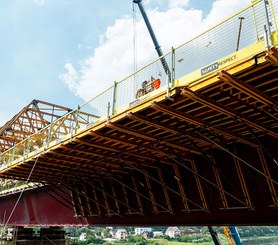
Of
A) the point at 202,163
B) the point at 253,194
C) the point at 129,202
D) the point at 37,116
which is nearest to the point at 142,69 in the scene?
the point at 202,163

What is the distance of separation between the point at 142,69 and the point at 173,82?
2359mm

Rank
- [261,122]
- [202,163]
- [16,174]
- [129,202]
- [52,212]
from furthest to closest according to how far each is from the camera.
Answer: [52,212]
[16,174]
[129,202]
[202,163]
[261,122]

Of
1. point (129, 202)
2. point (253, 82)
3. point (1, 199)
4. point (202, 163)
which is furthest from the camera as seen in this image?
point (1, 199)

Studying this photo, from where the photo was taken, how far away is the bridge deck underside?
8.55 meters

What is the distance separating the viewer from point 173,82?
8570 millimetres

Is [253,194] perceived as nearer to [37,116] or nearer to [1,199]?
[1,199]

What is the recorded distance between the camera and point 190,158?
13883 millimetres

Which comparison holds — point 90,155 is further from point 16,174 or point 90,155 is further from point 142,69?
point 16,174

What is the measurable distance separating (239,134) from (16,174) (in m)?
14.8

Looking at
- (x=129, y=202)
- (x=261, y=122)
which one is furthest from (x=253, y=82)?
(x=129, y=202)

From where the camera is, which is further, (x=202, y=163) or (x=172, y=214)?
(x=172, y=214)

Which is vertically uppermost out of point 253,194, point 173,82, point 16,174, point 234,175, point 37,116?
point 37,116

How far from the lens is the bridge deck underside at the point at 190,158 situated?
8547mm

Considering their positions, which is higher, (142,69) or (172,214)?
(142,69)
